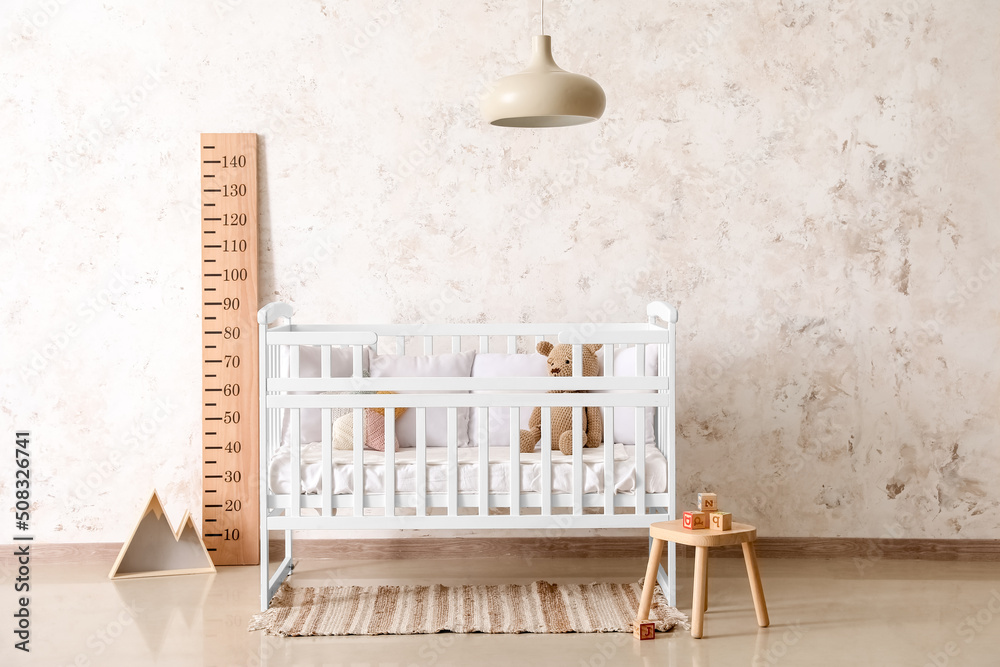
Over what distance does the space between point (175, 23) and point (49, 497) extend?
6.29 ft

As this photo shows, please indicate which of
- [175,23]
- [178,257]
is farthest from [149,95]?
[178,257]

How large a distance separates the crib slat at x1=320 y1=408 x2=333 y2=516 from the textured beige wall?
812 mm

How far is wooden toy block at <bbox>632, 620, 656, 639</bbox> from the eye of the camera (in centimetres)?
253

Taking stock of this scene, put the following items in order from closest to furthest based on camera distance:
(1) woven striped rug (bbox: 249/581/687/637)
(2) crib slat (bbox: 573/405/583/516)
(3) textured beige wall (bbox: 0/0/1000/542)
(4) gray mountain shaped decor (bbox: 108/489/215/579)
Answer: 1. (1) woven striped rug (bbox: 249/581/687/637)
2. (2) crib slat (bbox: 573/405/583/516)
3. (4) gray mountain shaped decor (bbox: 108/489/215/579)
4. (3) textured beige wall (bbox: 0/0/1000/542)

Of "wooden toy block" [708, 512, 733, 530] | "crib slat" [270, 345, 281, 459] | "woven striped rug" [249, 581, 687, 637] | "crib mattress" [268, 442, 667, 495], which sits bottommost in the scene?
"woven striped rug" [249, 581, 687, 637]

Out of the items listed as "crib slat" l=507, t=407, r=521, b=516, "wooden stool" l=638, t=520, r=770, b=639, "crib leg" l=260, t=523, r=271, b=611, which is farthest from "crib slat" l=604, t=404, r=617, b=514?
"crib leg" l=260, t=523, r=271, b=611

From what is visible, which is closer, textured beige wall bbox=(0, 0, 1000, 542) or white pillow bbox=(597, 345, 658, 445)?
white pillow bbox=(597, 345, 658, 445)

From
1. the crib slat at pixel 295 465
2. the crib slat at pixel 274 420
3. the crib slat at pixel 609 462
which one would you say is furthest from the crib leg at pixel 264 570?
the crib slat at pixel 609 462

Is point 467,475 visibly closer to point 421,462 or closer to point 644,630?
point 421,462

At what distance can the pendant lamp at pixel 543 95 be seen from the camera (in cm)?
225

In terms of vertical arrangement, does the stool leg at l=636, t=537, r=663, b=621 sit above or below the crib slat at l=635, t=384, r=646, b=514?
below

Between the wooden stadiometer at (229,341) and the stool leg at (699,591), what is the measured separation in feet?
5.72

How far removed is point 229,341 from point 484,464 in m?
1.28

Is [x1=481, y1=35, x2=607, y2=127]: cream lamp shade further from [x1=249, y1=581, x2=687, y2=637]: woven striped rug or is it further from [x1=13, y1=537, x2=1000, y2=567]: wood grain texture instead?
[x1=13, y1=537, x2=1000, y2=567]: wood grain texture
